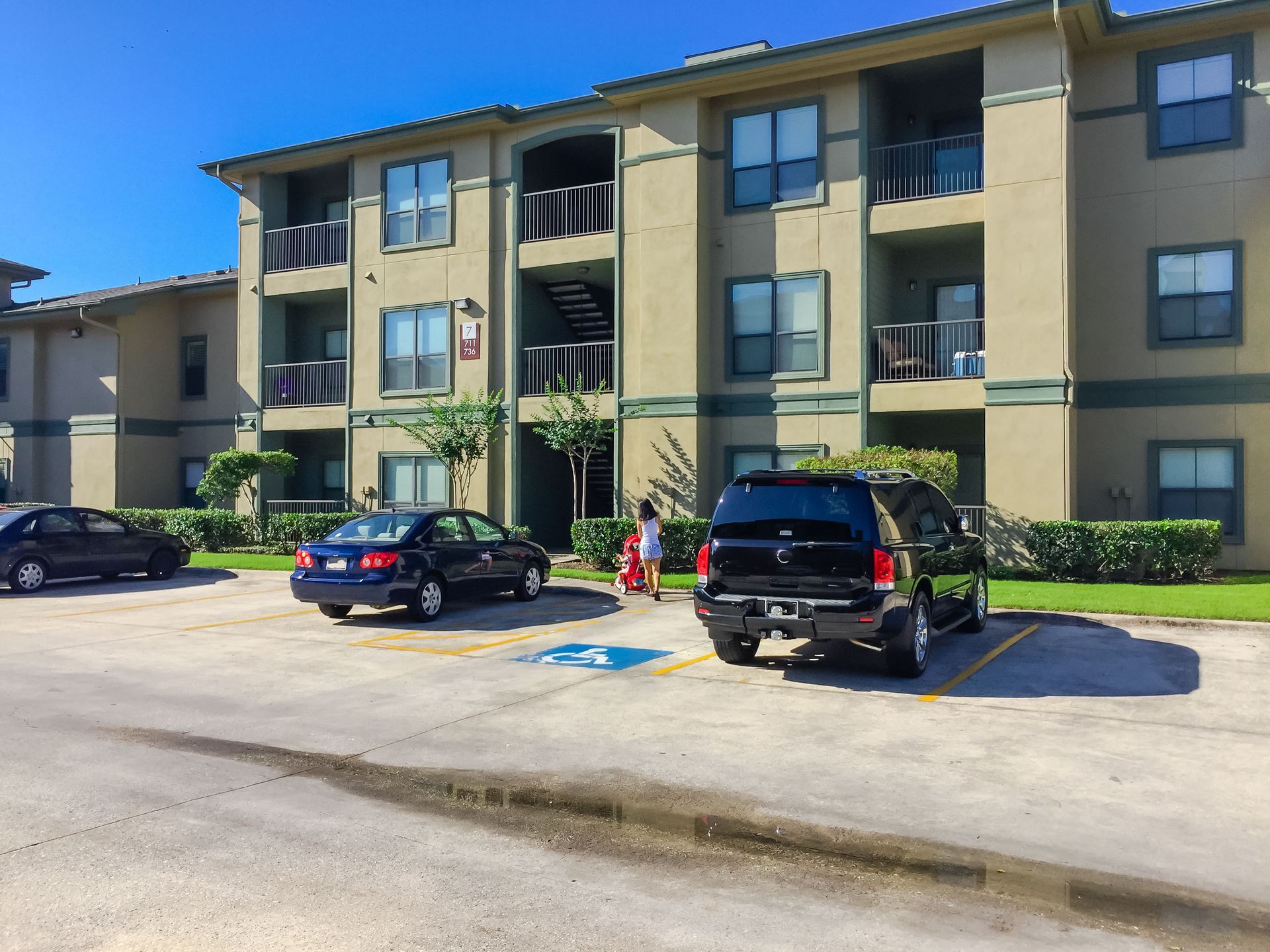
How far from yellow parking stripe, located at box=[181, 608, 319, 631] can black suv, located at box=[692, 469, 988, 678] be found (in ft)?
22.5

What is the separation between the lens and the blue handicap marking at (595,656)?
10539 mm

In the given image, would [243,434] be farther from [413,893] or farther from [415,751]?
[413,893]

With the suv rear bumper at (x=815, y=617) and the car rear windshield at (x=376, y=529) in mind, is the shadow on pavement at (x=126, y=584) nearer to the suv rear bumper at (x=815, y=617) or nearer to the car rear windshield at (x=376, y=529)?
the car rear windshield at (x=376, y=529)

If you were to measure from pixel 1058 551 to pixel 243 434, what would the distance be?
65.9ft

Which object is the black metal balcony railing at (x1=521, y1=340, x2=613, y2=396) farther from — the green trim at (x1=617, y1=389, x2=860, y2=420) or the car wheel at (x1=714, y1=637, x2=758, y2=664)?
the car wheel at (x1=714, y1=637, x2=758, y2=664)

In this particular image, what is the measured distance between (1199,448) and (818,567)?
1224cm

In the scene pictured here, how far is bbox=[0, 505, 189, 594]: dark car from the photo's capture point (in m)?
17.1

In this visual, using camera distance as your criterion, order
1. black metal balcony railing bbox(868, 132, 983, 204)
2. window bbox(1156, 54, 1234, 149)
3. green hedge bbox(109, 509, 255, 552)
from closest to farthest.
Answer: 1. window bbox(1156, 54, 1234, 149)
2. black metal balcony railing bbox(868, 132, 983, 204)
3. green hedge bbox(109, 509, 255, 552)

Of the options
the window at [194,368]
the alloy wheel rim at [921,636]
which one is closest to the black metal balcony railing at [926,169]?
the alloy wheel rim at [921,636]

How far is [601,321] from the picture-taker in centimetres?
2508

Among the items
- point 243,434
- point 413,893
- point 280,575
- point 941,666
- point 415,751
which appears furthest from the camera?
point 243,434

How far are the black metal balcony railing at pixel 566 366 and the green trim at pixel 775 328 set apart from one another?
2841 millimetres

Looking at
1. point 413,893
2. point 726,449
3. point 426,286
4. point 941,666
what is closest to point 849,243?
point 726,449

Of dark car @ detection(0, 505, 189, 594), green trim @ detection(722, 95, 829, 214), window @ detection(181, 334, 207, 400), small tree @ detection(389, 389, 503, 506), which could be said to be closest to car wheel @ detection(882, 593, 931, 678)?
green trim @ detection(722, 95, 829, 214)
